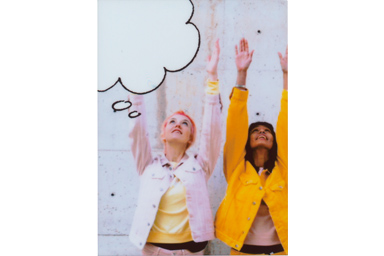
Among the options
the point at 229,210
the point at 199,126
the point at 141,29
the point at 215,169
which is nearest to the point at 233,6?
the point at 141,29

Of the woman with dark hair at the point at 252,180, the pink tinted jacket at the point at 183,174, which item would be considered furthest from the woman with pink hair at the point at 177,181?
the woman with dark hair at the point at 252,180

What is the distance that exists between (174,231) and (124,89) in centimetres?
102

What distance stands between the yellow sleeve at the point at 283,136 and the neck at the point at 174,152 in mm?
663

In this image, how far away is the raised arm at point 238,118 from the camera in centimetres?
330

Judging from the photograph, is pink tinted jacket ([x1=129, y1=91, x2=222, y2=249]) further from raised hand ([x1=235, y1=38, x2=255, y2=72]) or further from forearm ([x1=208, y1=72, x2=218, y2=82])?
raised hand ([x1=235, y1=38, x2=255, y2=72])

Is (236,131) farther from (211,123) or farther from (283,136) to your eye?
(283,136)

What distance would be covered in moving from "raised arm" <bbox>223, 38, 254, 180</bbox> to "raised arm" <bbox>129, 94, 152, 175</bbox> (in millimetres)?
546

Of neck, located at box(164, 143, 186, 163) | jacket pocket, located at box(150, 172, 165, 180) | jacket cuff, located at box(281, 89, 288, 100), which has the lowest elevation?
jacket pocket, located at box(150, 172, 165, 180)

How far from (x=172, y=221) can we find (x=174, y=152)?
0.47 m

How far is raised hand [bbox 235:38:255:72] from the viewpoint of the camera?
334cm

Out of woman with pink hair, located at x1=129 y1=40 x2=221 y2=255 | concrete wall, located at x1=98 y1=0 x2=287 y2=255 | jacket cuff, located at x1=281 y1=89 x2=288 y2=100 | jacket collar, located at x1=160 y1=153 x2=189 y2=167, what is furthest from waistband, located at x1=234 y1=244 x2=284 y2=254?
jacket cuff, located at x1=281 y1=89 x2=288 y2=100

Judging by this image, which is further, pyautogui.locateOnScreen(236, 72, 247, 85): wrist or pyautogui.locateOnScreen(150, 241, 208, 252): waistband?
pyautogui.locateOnScreen(236, 72, 247, 85): wrist

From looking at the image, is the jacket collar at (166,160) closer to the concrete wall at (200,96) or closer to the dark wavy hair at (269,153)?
the concrete wall at (200,96)

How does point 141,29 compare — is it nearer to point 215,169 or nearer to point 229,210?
point 215,169
